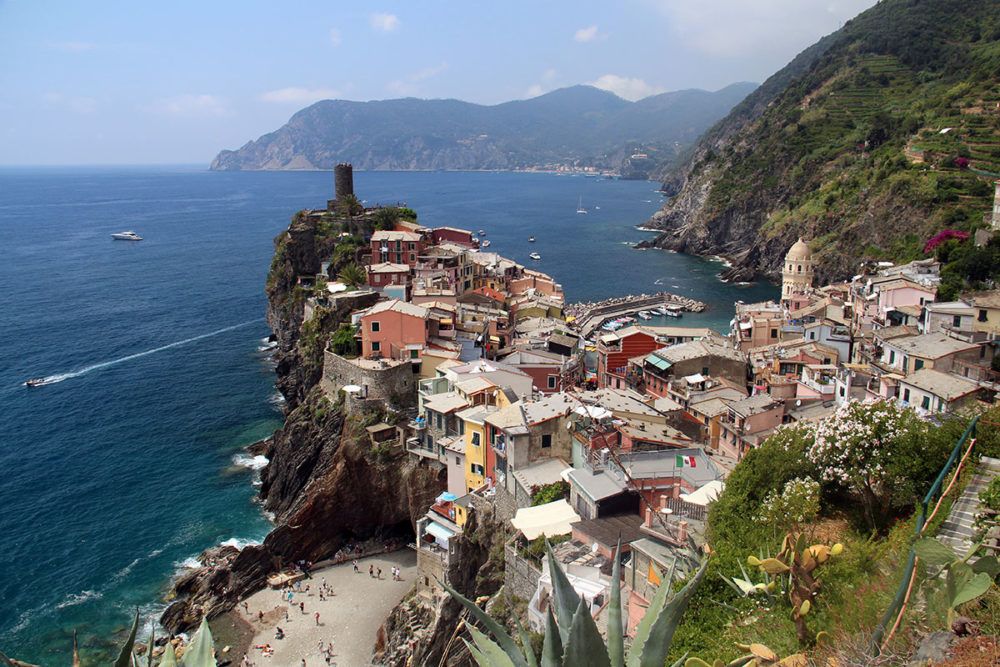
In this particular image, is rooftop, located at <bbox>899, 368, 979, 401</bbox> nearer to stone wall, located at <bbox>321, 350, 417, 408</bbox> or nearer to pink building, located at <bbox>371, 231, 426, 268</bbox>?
stone wall, located at <bbox>321, 350, 417, 408</bbox>

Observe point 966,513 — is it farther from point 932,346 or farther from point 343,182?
point 343,182

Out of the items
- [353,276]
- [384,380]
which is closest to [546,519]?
[384,380]

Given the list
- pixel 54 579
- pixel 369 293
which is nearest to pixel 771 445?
pixel 54 579

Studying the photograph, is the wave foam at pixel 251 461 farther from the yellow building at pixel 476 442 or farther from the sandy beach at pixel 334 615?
the yellow building at pixel 476 442

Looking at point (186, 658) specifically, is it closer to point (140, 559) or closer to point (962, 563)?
point (962, 563)

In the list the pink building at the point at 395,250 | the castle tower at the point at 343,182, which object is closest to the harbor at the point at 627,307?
Result: the pink building at the point at 395,250

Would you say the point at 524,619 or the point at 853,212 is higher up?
the point at 853,212
